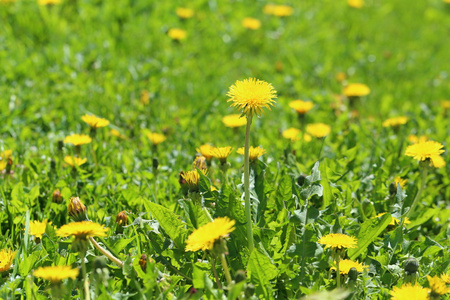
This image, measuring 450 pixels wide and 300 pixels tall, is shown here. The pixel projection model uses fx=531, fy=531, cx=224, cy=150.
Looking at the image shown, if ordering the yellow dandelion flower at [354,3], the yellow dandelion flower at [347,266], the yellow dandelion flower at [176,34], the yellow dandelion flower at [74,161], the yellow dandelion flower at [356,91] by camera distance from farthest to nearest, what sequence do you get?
the yellow dandelion flower at [354,3]
the yellow dandelion flower at [176,34]
the yellow dandelion flower at [356,91]
the yellow dandelion flower at [74,161]
the yellow dandelion flower at [347,266]

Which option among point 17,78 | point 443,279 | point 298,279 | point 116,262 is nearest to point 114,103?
point 17,78

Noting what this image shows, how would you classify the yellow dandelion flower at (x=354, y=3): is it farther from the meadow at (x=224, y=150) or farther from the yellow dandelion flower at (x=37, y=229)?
the yellow dandelion flower at (x=37, y=229)

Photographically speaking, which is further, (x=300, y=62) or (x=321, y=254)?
(x=300, y=62)

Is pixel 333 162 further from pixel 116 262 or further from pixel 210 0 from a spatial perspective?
pixel 210 0

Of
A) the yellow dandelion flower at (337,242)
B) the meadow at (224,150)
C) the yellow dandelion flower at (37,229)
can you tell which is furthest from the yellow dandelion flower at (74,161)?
the yellow dandelion flower at (337,242)

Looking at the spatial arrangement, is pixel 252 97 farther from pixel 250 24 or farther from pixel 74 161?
pixel 250 24

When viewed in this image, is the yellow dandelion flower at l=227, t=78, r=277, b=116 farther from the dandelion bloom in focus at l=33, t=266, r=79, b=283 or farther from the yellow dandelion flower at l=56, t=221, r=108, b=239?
the dandelion bloom in focus at l=33, t=266, r=79, b=283

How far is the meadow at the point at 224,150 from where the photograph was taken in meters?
1.85

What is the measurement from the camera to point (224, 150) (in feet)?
7.30

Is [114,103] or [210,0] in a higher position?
[210,0]

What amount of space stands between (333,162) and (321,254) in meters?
0.86

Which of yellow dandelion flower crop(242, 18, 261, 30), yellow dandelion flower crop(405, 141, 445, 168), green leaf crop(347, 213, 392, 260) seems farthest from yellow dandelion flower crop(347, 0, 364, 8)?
green leaf crop(347, 213, 392, 260)

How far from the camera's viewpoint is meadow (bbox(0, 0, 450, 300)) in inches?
72.9

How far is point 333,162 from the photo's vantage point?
2.68m
